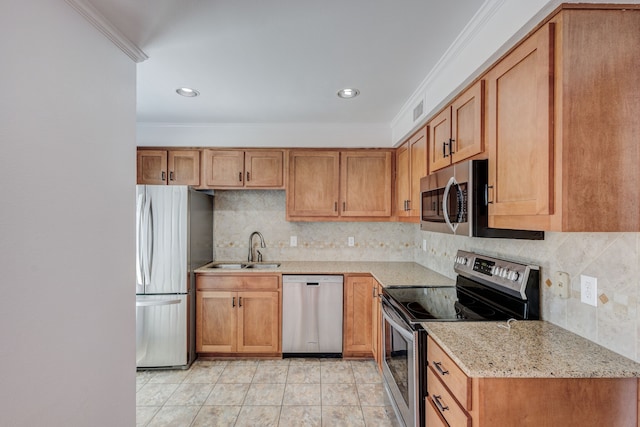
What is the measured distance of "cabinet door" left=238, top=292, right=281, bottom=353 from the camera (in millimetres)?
3150

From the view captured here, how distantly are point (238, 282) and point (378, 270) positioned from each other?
4.63 feet

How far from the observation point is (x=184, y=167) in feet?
11.0

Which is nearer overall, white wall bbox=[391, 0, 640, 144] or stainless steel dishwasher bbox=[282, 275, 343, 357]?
white wall bbox=[391, 0, 640, 144]

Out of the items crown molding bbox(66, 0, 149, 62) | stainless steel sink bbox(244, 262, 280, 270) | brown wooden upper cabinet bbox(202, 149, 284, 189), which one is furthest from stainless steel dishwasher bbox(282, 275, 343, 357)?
crown molding bbox(66, 0, 149, 62)

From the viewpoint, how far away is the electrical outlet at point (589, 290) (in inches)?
53.2

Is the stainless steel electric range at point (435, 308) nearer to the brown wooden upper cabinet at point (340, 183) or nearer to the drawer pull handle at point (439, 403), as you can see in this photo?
the drawer pull handle at point (439, 403)

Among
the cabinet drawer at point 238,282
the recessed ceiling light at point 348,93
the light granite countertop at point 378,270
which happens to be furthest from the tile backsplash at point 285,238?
the recessed ceiling light at point 348,93

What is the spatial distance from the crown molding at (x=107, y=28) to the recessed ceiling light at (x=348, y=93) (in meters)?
1.35

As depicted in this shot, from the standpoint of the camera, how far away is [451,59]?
1.86m

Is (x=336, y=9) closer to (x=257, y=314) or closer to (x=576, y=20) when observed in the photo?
(x=576, y=20)

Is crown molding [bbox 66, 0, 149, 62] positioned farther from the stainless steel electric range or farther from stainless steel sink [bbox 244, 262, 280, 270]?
stainless steel sink [bbox 244, 262, 280, 270]

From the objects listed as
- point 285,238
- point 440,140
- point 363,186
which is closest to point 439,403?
point 440,140

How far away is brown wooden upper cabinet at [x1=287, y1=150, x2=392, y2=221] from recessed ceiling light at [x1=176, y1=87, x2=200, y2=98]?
1.16 meters

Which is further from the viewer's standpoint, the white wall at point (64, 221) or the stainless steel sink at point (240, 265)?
the stainless steel sink at point (240, 265)
